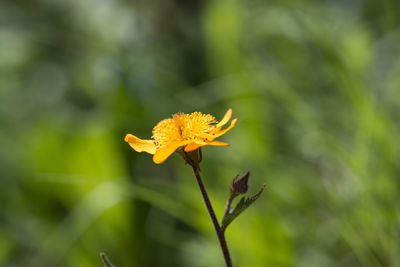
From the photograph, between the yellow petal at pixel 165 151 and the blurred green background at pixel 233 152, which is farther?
the blurred green background at pixel 233 152

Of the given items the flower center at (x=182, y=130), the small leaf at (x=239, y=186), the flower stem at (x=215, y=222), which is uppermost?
the flower center at (x=182, y=130)

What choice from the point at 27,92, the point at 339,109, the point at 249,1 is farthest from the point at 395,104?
the point at 27,92

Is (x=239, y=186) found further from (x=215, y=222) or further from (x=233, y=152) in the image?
(x=233, y=152)

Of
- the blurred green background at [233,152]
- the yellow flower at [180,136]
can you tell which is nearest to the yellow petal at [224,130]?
the yellow flower at [180,136]

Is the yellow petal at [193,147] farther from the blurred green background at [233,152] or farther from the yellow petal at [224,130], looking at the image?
the blurred green background at [233,152]

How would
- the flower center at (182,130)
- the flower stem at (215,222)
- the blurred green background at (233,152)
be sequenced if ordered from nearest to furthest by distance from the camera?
the flower stem at (215,222) → the flower center at (182,130) → the blurred green background at (233,152)

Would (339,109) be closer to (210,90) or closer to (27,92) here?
(210,90)

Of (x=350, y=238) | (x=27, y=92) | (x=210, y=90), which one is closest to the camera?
(x=350, y=238)

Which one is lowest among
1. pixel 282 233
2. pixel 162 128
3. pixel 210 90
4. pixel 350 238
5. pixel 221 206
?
pixel 162 128
